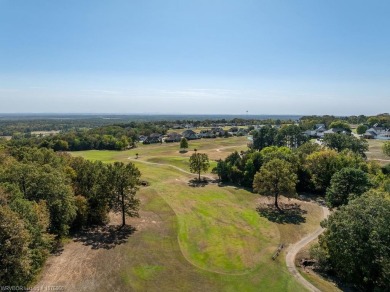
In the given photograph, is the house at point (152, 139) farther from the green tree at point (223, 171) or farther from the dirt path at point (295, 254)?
the dirt path at point (295, 254)

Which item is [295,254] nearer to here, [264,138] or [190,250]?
[190,250]

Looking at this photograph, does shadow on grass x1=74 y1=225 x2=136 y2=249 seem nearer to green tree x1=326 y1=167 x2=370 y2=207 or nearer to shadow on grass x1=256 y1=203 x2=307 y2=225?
shadow on grass x1=256 y1=203 x2=307 y2=225

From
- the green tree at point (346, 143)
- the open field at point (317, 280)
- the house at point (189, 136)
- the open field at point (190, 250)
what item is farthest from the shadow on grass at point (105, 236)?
the house at point (189, 136)

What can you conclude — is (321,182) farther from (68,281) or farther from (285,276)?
(68,281)

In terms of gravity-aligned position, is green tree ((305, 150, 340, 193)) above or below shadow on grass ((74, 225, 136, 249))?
above

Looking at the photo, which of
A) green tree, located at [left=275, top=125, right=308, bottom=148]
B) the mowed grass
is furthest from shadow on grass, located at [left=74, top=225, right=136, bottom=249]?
green tree, located at [left=275, top=125, right=308, bottom=148]

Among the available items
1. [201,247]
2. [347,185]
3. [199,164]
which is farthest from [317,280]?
[199,164]
